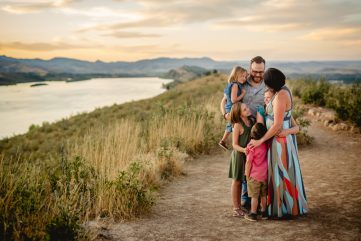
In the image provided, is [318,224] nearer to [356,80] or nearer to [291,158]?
[291,158]

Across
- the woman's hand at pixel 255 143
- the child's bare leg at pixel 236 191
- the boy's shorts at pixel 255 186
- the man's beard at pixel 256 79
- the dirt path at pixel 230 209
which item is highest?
the man's beard at pixel 256 79

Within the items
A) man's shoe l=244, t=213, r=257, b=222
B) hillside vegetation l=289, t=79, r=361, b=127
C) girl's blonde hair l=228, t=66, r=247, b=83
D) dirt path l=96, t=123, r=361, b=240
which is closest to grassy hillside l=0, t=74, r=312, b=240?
dirt path l=96, t=123, r=361, b=240

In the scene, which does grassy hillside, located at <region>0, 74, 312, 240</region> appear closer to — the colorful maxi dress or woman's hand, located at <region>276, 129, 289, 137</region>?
the colorful maxi dress

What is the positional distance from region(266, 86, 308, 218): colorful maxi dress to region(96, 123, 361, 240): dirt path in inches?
7.0

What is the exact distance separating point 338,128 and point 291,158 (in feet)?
23.0

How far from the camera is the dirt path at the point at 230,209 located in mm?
3887

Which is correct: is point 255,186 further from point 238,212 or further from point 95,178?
point 95,178

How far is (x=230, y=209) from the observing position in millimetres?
4816

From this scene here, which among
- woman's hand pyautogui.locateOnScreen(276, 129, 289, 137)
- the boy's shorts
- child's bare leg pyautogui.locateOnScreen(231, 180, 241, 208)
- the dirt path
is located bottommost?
the dirt path

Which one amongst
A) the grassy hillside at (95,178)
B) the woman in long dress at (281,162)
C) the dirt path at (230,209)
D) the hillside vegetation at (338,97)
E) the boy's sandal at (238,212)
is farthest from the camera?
the hillside vegetation at (338,97)

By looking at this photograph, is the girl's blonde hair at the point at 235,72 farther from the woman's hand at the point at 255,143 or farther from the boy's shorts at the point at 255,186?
the boy's shorts at the point at 255,186

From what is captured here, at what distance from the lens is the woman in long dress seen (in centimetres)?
404

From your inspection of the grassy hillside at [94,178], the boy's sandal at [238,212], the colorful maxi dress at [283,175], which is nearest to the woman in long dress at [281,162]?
the colorful maxi dress at [283,175]

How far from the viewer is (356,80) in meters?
12.7
